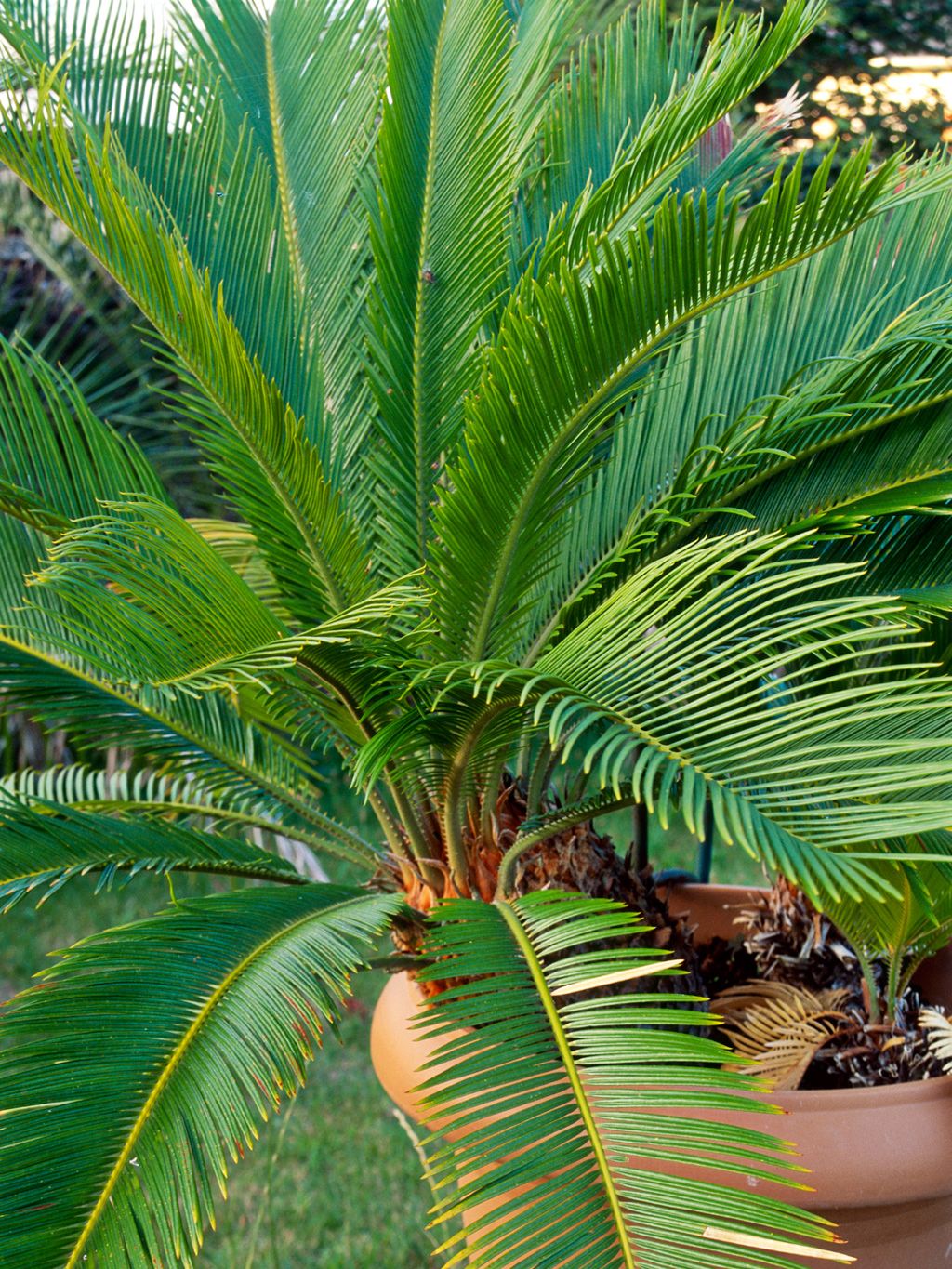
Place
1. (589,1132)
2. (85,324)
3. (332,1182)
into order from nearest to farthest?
(589,1132) → (332,1182) → (85,324)

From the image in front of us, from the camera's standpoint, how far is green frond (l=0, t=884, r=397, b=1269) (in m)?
0.85

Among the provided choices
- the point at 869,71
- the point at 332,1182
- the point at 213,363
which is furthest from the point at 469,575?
the point at 869,71

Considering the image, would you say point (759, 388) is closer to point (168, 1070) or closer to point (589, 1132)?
point (589, 1132)

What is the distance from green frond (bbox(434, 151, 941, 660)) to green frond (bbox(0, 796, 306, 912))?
15.1 inches

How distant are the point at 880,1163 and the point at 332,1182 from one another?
154 centimetres

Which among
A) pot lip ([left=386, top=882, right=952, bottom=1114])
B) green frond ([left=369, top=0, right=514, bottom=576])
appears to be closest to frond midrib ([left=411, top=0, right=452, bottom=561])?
green frond ([left=369, top=0, right=514, bottom=576])

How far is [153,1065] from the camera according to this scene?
968 mm

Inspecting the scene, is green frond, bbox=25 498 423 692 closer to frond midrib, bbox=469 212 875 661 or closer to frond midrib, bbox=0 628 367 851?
frond midrib, bbox=469 212 875 661

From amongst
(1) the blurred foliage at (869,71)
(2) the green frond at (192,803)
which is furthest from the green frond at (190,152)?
(1) the blurred foliage at (869,71)

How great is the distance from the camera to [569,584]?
1.47 m

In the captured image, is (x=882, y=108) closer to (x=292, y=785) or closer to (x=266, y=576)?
(x=266, y=576)

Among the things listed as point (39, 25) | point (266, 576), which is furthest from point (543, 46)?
point (266, 576)

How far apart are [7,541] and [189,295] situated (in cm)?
57

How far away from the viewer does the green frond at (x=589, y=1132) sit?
0.81 m
